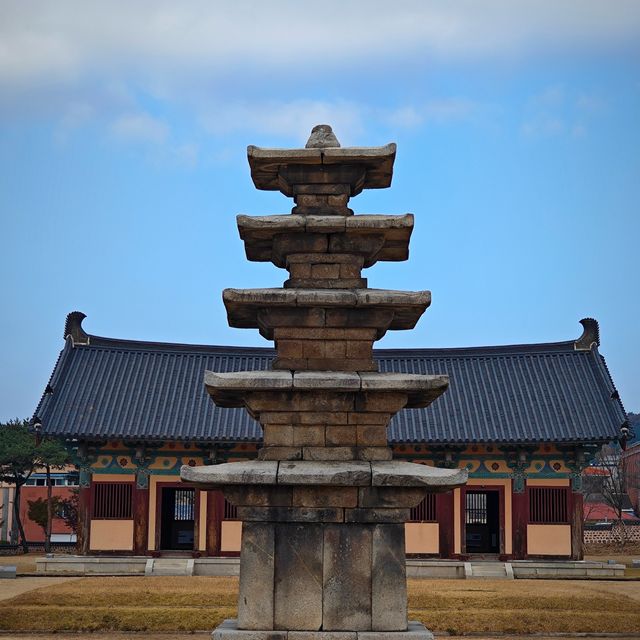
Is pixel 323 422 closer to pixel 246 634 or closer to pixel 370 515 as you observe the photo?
pixel 370 515

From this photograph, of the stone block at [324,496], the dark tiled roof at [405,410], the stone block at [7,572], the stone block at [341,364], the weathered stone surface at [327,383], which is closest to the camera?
the stone block at [324,496]

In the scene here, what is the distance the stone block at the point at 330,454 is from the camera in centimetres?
1178

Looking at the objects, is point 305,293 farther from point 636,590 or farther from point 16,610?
point 636,590

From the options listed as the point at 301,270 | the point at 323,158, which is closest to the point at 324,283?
the point at 301,270

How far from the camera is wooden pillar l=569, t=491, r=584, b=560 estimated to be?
32406 mm

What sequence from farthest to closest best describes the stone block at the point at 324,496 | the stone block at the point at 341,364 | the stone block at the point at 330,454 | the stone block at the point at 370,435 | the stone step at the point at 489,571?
the stone step at the point at 489,571 → the stone block at the point at 341,364 → the stone block at the point at 370,435 → the stone block at the point at 330,454 → the stone block at the point at 324,496

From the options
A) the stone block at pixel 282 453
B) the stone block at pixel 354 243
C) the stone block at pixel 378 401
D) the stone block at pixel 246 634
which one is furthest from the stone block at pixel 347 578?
the stone block at pixel 354 243

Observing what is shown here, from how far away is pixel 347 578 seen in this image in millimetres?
11391

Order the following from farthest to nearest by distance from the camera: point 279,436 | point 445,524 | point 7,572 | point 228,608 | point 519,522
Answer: point 445,524 < point 519,522 < point 7,572 < point 228,608 < point 279,436

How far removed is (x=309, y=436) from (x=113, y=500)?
22.8m

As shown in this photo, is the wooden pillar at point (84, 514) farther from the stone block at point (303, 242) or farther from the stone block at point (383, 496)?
the stone block at point (383, 496)

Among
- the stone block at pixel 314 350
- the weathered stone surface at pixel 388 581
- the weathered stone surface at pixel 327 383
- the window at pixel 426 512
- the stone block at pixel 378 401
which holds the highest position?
the stone block at pixel 314 350

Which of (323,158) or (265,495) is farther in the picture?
(323,158)

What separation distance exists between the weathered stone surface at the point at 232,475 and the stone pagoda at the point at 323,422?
2cm
